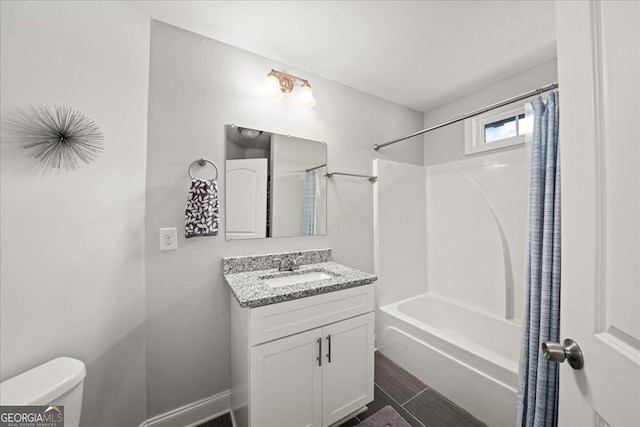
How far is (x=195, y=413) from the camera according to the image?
4.83 feet

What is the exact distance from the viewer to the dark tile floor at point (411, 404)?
4.85ft

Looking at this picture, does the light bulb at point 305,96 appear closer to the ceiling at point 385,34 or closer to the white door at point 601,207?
the ceiling at point 385,34

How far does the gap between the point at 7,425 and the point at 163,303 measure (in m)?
0.67

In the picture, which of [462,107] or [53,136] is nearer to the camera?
[53,136]

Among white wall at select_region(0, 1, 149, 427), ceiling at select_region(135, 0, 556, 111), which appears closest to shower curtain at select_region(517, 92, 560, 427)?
ceiling at select_region(135, 0, 556, 111)

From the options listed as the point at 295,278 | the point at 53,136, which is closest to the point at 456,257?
the point at 295,278

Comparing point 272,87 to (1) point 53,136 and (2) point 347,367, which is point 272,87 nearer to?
(1) point 53,136

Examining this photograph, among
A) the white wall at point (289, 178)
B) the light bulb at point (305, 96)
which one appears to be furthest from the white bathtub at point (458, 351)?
the light bulb at point (305, 96)

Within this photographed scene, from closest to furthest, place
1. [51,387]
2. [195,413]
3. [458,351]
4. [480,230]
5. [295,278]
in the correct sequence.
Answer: [51,387], [195,413], [458,351], [295,278], [480,230]

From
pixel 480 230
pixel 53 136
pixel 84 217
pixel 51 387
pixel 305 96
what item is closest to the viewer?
pixel 51 387

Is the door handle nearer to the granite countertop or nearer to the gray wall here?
the granite countertop

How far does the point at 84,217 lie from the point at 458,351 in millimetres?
2254

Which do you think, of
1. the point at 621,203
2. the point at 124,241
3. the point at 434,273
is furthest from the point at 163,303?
the point at 434,273

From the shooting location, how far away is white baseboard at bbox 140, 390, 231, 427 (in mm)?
1385
